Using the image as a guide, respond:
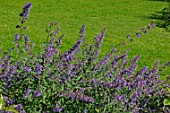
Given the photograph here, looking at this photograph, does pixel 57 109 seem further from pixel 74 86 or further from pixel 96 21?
pixel 96 21

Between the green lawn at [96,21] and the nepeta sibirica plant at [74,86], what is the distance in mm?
3714

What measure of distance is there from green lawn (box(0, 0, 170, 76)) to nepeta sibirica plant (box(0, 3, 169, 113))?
3714mm

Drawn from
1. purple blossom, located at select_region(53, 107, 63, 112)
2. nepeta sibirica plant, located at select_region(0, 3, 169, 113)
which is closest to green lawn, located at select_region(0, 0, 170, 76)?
nepeta sibirica plant, located at select_region(0, 3, 169, 113)

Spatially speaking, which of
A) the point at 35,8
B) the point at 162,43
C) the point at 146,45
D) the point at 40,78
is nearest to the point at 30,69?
the point at 40,78

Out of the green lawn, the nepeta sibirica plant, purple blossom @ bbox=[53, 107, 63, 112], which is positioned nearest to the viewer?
purple blossom @ bbox=[53, 107, 63, 112]

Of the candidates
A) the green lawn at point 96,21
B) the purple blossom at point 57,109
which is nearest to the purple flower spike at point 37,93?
the purple blossom at point 57,109

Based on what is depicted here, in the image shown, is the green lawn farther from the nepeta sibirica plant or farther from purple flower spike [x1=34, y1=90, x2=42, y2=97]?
purple flower spike [x1=34, y1=90, x2=42, y2=97]

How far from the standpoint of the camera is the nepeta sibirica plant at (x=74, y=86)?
3314 millimetres

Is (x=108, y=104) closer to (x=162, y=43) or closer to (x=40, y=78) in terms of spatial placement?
(x=40, y=78)

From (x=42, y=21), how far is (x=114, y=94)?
9987mm

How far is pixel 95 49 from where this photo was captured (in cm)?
412

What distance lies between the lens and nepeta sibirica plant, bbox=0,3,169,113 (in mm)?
3314

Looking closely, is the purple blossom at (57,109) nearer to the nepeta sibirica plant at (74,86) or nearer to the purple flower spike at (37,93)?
the nepeta sibirica plant at (74,86)

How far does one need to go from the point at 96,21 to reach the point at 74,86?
10.6 meters
